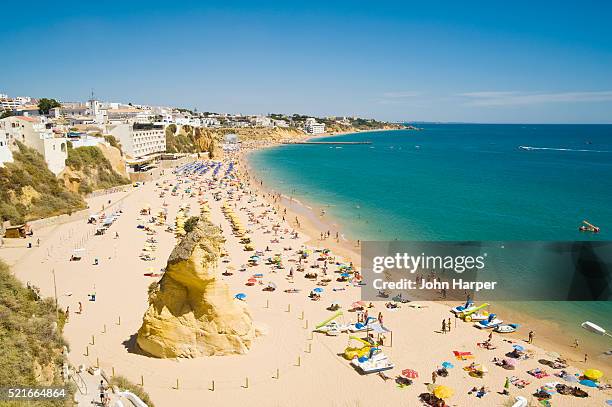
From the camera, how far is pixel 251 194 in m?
49.7

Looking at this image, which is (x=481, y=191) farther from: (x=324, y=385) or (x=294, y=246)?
(x=324, y=385)

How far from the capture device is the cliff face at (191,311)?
13539 millimetres

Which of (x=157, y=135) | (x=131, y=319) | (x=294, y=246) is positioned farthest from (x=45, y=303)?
(x=157, y=135)

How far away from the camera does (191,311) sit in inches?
546

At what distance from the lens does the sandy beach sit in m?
12.9

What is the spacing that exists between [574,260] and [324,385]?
2083 centimetres

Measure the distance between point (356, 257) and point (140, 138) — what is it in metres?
50.4

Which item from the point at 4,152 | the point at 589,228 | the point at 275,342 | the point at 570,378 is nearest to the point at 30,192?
the point at 4,152

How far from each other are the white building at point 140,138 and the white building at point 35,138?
20.7 meters

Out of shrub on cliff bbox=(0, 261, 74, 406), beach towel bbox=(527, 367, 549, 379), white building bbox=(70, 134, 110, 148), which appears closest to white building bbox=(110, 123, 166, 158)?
white building bbox=(70, 134, 110, 148)

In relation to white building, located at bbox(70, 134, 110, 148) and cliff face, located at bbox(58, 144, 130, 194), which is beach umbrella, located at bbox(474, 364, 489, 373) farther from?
white building, located at bbox(70, 134, 110, 148)

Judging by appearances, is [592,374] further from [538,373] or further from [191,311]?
[191,311]

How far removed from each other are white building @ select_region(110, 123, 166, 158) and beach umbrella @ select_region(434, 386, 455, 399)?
57.4 metres

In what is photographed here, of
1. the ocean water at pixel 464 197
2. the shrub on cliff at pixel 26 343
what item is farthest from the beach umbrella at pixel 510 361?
the shrub on cliff at pixel 26 343
